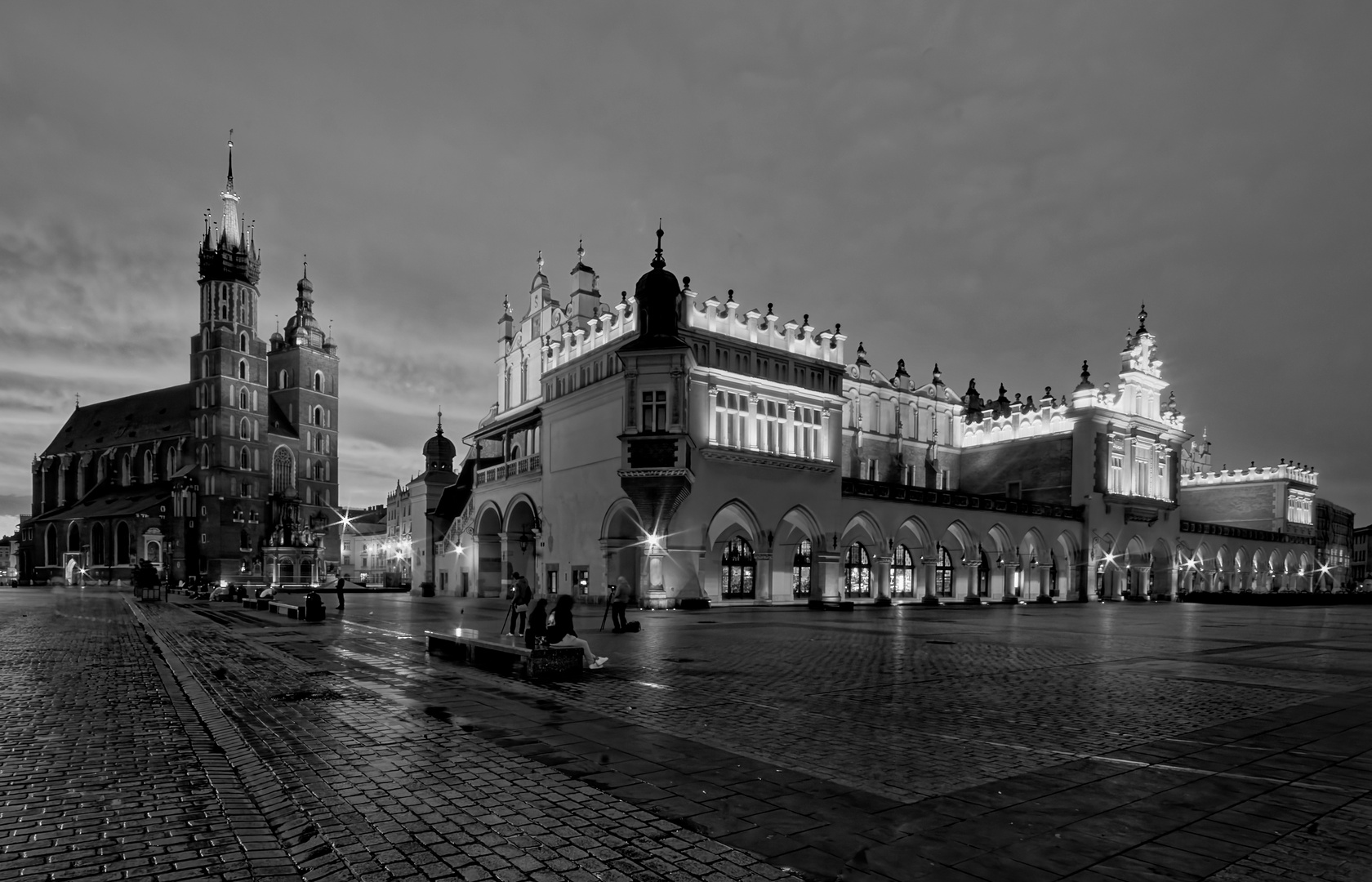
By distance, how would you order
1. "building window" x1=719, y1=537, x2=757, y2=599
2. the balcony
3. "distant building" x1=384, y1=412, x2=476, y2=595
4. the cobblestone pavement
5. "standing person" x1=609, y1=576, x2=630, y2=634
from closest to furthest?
1. the cobblestone pavement
2. "standing person" x1=609, y1=576, x2=630, y2=634
3. "building window" x1=719, y1=537, x2=757, y2=599
4. the balcony
5. "distant building" x1=384, y1=412, x2=476, y2=595

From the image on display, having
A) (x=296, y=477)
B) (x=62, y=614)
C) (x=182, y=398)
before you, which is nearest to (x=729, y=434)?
(x=62, y=614)

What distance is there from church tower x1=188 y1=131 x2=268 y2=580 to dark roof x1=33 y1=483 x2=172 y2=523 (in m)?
5.85

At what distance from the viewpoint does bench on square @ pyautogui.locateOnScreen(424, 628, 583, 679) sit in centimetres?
1382

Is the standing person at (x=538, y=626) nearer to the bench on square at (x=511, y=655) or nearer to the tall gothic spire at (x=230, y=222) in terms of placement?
the bench on square at (x=511, y=655)

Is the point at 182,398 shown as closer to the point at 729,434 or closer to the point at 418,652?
the point at 729,434

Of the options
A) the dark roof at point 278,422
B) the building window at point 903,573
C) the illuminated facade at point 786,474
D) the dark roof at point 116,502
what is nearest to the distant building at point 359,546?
the dark roof at point 278,422

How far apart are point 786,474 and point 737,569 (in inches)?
297

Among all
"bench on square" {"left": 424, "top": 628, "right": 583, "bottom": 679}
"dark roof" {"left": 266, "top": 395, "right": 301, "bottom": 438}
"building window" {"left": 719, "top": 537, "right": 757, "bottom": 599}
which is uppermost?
"dark roof" {"left": 266, "top": 395, "right": 301, "bottom": 438}

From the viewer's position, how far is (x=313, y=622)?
90.8ft

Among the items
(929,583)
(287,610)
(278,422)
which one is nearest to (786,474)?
(929,583)

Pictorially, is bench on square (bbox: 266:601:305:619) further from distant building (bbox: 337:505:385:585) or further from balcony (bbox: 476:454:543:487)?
distant building (bbox: 337:505:385:585)

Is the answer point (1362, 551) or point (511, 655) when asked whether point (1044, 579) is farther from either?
point (1362, 551)

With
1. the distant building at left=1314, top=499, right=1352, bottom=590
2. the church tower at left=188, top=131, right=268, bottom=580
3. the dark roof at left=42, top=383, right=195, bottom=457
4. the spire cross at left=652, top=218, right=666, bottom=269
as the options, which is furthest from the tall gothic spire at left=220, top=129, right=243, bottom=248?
the distant building at left=1314, top=499, right=1352, bottom=590

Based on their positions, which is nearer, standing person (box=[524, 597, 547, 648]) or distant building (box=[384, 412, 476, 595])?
standing person (box=[524, 597, 547, 648])
